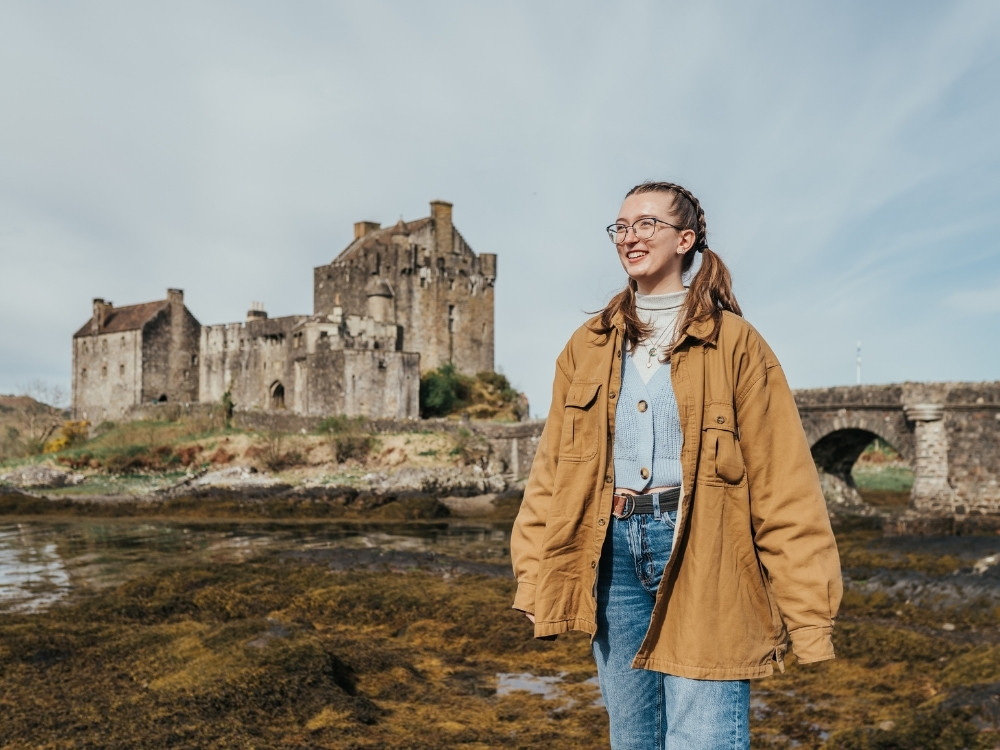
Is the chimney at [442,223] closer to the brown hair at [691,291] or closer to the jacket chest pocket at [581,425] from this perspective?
the brown hair at [691,291]

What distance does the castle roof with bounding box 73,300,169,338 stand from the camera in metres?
49.9

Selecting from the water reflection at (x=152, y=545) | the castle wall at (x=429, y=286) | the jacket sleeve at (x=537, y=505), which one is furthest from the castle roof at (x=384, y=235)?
the jacket sleeve at (x=537, y=505)

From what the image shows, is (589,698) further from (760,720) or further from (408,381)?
(408,381)

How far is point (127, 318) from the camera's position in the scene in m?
51.4

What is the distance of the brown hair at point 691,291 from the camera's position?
9.39 feet

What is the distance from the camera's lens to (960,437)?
65.3 ft

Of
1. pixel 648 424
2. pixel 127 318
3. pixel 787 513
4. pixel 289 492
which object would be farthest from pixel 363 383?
pixel 787 513

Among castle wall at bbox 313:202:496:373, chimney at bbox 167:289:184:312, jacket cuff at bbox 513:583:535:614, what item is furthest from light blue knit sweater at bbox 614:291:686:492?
chimney at bbox 167:289:184:312

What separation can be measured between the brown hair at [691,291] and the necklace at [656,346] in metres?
0.04

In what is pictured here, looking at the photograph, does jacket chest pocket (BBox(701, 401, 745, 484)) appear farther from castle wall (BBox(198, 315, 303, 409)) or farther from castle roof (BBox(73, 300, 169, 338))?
castle roof (BBox(73, 300, 169, 338))

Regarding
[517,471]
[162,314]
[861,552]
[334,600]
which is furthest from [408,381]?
[334,600]

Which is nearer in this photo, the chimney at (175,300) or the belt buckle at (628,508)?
the belt buckle at (628,508)

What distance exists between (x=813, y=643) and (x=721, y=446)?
0.60m

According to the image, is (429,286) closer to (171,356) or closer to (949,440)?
(171,356)
